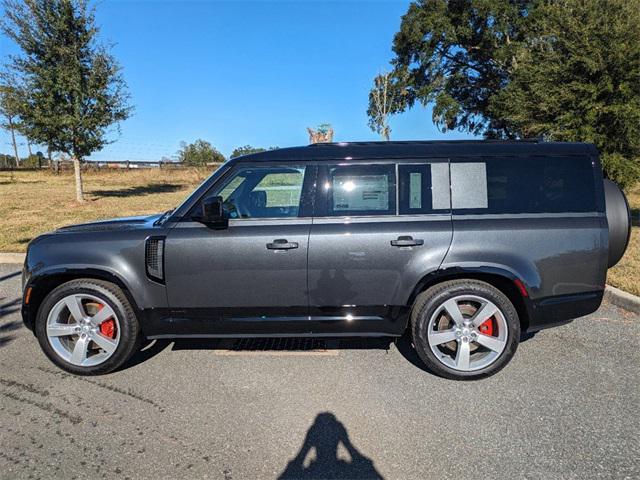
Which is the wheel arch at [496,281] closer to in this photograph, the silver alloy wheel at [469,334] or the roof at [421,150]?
the silver alloy wheel at [469,334]

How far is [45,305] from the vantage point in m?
3.34

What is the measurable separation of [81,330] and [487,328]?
10.8ft

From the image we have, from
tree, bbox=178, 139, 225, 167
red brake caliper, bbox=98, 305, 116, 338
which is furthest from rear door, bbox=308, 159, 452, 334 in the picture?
tree, bbox=178, 139, 225, 167

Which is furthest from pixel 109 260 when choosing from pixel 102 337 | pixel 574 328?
pixel 574 328

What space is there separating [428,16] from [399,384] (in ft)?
89.3

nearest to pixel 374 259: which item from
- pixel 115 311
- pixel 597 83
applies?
pixel 115 311

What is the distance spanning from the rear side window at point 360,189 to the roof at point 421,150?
0.10 metres

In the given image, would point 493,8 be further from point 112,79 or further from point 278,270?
point 278,270

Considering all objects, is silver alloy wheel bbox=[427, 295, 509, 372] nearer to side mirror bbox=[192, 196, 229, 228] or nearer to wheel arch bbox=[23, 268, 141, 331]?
side mirror bbox=[192, 196, 229, 228]

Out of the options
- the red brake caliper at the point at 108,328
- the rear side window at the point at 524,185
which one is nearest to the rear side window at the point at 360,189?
the rear side window at the point at 524,185

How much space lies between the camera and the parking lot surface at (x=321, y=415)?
91.3 inches

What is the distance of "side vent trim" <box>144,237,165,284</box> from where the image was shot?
3.23 metres

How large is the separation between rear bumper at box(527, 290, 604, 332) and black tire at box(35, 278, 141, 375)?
3.17 meters

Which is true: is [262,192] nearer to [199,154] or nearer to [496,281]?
[496,281]
